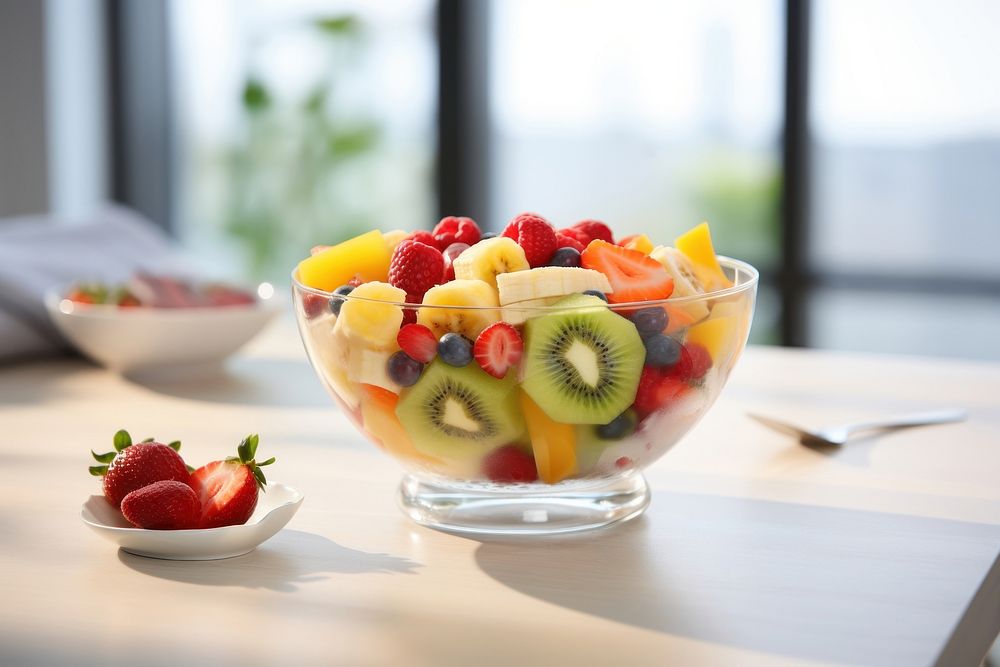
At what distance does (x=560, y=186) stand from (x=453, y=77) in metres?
0.45

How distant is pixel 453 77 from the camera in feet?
11.2

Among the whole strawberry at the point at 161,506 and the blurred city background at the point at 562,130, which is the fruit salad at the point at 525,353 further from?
the blurred city background at the point at 562,130

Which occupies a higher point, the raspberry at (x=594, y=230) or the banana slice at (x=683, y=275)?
the raspberry at (x=594, y=230)

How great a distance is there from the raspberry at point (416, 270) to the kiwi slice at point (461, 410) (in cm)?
8

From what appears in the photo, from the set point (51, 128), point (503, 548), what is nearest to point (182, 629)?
point (503, 548)

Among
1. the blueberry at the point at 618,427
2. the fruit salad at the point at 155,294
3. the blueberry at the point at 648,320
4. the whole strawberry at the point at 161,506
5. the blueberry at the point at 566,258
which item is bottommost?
the whole strawberry at the point at 161,506

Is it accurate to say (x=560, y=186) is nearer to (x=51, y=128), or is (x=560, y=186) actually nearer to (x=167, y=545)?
(x=51, y=128)

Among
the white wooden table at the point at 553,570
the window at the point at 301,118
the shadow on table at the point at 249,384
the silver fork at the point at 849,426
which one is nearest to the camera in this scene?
the white wooden table at the point at 553,570

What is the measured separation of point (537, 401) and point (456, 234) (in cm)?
21

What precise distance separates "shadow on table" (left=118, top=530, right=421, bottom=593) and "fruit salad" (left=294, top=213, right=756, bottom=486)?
0.09 m

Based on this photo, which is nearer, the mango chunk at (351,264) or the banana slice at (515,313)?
the banana slice at (515,313)

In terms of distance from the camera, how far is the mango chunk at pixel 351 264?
91 centimetres

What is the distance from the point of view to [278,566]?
784 mm

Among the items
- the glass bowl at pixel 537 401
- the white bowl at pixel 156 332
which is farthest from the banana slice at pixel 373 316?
the white bowl at pixel 156 332
